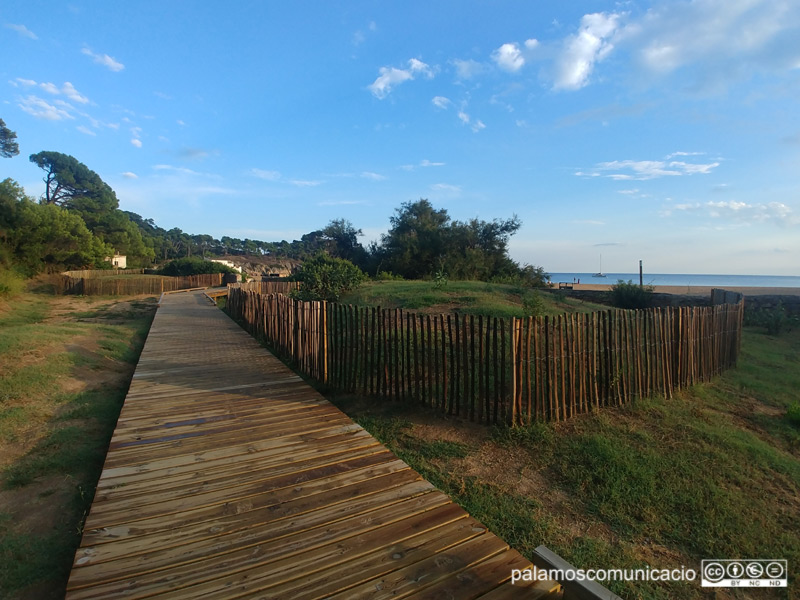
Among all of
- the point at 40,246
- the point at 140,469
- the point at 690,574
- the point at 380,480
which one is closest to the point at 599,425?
the point at 690,574

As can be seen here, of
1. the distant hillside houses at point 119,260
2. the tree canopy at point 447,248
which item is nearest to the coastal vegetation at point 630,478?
the tree canopy at point 447,248

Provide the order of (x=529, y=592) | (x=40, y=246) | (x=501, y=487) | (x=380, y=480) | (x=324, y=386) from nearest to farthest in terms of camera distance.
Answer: (x=529, y=592), (x=380, y=480), (x=501, y=487), (x=324, y=386), (x=40, y=246)

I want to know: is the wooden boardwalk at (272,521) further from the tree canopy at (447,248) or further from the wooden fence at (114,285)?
the wooden fence at (114,285)

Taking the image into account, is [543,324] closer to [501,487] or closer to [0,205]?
[501,487]

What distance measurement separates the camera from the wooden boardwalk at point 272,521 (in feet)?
6.92

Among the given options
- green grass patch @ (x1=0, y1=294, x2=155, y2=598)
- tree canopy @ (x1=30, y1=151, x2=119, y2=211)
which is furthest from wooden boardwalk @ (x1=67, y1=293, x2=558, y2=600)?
tree canopy @ (x1=30, y1=151, x2=119, y2=211)

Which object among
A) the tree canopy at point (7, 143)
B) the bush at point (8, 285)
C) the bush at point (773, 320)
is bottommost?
the bush at point (773, 320)

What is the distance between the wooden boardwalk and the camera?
2.11 m

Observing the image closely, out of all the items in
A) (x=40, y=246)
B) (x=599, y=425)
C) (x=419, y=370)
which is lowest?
(x=599, y=425)

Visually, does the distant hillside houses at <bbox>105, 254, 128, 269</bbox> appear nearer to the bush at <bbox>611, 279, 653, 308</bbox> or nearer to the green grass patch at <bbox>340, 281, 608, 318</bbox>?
the green grass patch at <bbox>340, 281, 608, 318</bbox>

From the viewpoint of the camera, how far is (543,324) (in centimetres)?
467

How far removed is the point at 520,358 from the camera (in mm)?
4605

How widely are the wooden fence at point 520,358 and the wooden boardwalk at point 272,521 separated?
132 cm

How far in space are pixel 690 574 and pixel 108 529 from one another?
368 centimetres
